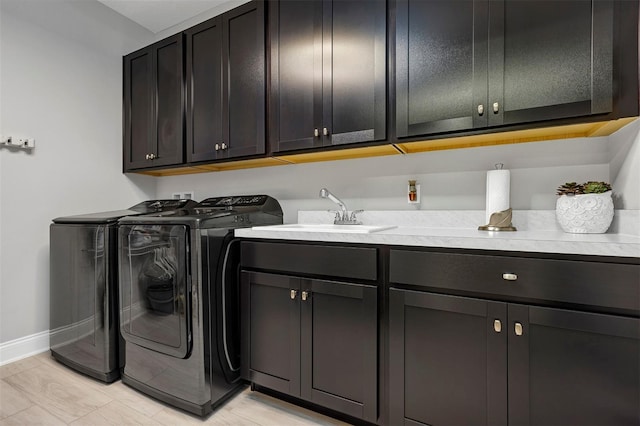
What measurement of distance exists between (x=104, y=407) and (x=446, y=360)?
1764mm

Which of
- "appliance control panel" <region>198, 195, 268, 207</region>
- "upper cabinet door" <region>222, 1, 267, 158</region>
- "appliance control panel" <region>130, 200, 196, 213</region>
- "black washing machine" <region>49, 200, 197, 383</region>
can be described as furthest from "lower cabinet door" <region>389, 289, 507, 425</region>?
"appliance control panel" <region>130, 200, 196, 213</region>

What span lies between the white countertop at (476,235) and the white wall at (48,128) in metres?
1.70

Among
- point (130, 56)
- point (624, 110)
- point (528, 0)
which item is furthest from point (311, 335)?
point (130, 56)

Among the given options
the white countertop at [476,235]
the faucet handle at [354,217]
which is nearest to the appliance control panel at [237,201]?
the white countertop at [476,235]

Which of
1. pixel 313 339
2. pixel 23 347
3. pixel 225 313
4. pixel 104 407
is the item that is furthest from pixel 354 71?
pixel 23 347

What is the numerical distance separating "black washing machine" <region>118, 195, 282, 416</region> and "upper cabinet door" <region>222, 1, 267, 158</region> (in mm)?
555

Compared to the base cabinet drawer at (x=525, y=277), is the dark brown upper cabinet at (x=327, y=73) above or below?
above

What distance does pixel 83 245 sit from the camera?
193 centimetres

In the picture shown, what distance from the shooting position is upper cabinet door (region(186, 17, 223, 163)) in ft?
7.05

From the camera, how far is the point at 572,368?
100 centimetres

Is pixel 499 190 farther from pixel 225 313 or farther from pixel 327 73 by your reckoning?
pixel 225 313

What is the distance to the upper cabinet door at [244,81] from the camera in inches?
76.7

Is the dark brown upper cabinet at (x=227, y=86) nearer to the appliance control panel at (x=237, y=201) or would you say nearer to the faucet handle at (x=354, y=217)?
the appliance control panel at (x=237, y=201)

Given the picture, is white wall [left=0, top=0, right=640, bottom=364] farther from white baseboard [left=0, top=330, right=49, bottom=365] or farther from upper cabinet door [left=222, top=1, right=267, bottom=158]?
upper cabinet door [left=222, top=1, right=267, bottom=158]
